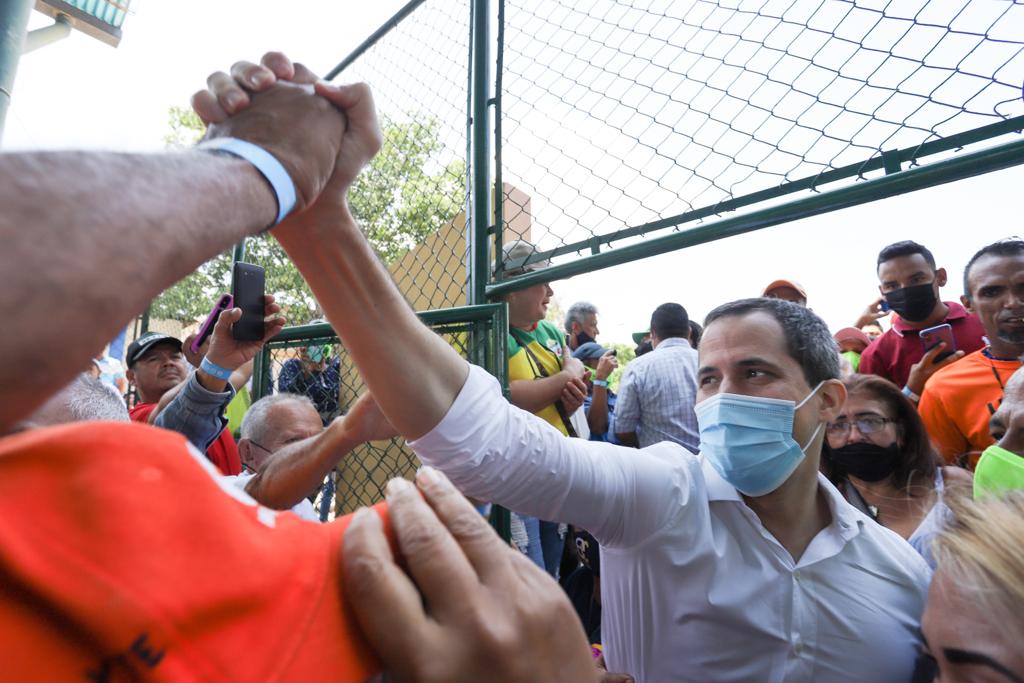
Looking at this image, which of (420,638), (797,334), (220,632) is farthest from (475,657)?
(797,334)

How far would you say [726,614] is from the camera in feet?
4.82

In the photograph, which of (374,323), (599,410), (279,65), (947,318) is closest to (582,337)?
(599,410)

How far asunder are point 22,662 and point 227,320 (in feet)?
7.09

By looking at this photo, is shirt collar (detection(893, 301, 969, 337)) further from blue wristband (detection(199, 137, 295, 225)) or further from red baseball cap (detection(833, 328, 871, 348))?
blue wristband (detection(199, 137, 295, 225))

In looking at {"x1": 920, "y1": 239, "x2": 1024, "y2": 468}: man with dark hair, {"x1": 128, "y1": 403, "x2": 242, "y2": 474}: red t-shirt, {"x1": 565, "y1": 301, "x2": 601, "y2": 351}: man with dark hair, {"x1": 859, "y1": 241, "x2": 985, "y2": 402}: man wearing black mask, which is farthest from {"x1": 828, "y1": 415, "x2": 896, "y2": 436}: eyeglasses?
{"x1": 565, "y1": 301, "x2": 601, "y2": 351}: man with dark hair

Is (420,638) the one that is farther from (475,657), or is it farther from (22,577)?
(22,577)

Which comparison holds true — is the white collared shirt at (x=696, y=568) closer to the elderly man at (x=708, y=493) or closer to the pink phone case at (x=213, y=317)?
the elderly man at (x=708, y=493)

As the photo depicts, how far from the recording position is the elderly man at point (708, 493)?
121 cm

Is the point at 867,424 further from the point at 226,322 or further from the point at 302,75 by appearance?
the point at 226,322

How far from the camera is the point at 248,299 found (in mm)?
2445

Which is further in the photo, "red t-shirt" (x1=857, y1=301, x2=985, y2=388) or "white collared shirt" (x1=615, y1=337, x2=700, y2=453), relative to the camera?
"white collared shirt" (x1=615, y1=337, x2=700, y2=453)

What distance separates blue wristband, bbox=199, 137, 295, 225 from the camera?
2.20 ft

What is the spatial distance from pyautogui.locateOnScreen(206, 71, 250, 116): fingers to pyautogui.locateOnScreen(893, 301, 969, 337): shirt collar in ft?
12.0

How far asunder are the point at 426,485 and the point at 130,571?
12.0 inches
